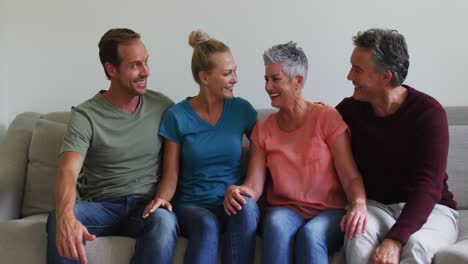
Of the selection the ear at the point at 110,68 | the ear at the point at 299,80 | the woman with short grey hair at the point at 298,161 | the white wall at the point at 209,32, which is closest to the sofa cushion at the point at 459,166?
the white wall at the point at 209,32

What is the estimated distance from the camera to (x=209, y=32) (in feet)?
8.87

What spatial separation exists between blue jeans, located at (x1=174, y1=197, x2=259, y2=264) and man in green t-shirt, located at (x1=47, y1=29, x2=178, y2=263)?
4.0 inches

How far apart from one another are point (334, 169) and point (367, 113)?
0.78ft

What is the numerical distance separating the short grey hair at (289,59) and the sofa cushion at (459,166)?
753mm

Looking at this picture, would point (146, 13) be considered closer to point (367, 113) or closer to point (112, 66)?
point (112, 66)

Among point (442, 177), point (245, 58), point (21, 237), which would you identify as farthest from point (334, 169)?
point (21, 237)

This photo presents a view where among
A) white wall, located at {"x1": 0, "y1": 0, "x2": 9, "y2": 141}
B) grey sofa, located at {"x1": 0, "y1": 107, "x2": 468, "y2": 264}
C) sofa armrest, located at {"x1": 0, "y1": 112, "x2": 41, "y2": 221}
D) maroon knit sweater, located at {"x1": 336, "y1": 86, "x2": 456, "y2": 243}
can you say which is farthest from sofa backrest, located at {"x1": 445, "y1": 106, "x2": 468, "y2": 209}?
white wall, located at {"x1": 0, "y1": 0, "x2": 9, "y2": 141}

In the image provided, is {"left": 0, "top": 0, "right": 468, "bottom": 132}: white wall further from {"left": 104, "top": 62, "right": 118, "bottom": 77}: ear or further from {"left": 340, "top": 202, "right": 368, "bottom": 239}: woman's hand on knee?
{"left": 340, "top": 202, "right": 368, "bottom": 239}: woman's hand on knee

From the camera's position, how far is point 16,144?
94.7 inches

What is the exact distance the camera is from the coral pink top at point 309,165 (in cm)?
206

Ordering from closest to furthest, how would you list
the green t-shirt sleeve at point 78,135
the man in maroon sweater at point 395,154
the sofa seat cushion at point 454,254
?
→ the sofa seat cushion at point 454,254, the man in maroon sweater at point 395,154, the green t-shirt sleeve at point 78,135

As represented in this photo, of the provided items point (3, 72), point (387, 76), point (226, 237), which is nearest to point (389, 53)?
point (387, 76)

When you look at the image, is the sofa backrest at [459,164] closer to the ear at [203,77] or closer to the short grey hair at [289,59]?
the short grey hair at [289,59]

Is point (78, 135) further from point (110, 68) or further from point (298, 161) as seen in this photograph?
point (298, 161)
